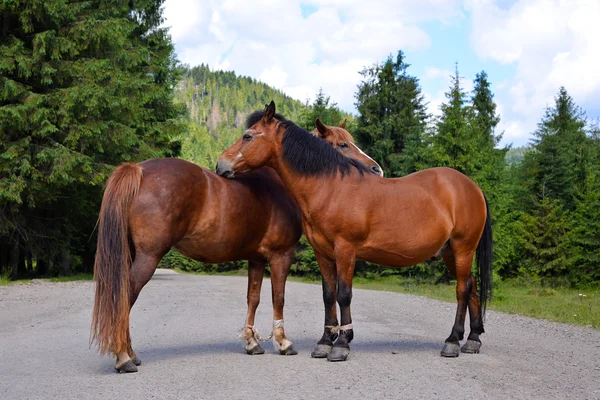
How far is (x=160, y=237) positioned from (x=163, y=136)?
21.4 m

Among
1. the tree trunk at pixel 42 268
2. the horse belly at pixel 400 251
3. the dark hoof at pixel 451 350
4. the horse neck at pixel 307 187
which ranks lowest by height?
the tree trunk at pixel 42 268

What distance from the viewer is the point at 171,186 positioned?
5.95 meters

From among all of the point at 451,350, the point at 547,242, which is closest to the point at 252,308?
the point at 451,350

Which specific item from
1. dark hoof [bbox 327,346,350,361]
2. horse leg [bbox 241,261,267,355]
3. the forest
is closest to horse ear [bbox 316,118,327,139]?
horse leg [bbox 241,261,267,355]

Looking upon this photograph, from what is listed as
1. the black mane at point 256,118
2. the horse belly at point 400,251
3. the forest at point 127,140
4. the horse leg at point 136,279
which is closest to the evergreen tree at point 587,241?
the forest at point 127,140

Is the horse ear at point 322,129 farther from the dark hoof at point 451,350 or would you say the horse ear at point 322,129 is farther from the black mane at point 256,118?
the dark hoof at point 451,350

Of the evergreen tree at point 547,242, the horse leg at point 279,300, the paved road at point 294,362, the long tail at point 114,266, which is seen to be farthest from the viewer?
the evergreen tree at point 547,242

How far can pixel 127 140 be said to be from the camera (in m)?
20.7

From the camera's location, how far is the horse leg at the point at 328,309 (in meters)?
6.52

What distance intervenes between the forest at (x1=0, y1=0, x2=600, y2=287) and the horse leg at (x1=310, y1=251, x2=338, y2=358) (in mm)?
12921

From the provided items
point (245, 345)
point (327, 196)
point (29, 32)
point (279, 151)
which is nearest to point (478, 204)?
point (327, 196)

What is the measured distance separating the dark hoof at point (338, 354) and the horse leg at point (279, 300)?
23.6 inches

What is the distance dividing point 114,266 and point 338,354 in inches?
97.7

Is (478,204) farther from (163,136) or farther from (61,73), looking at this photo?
(163,136)
